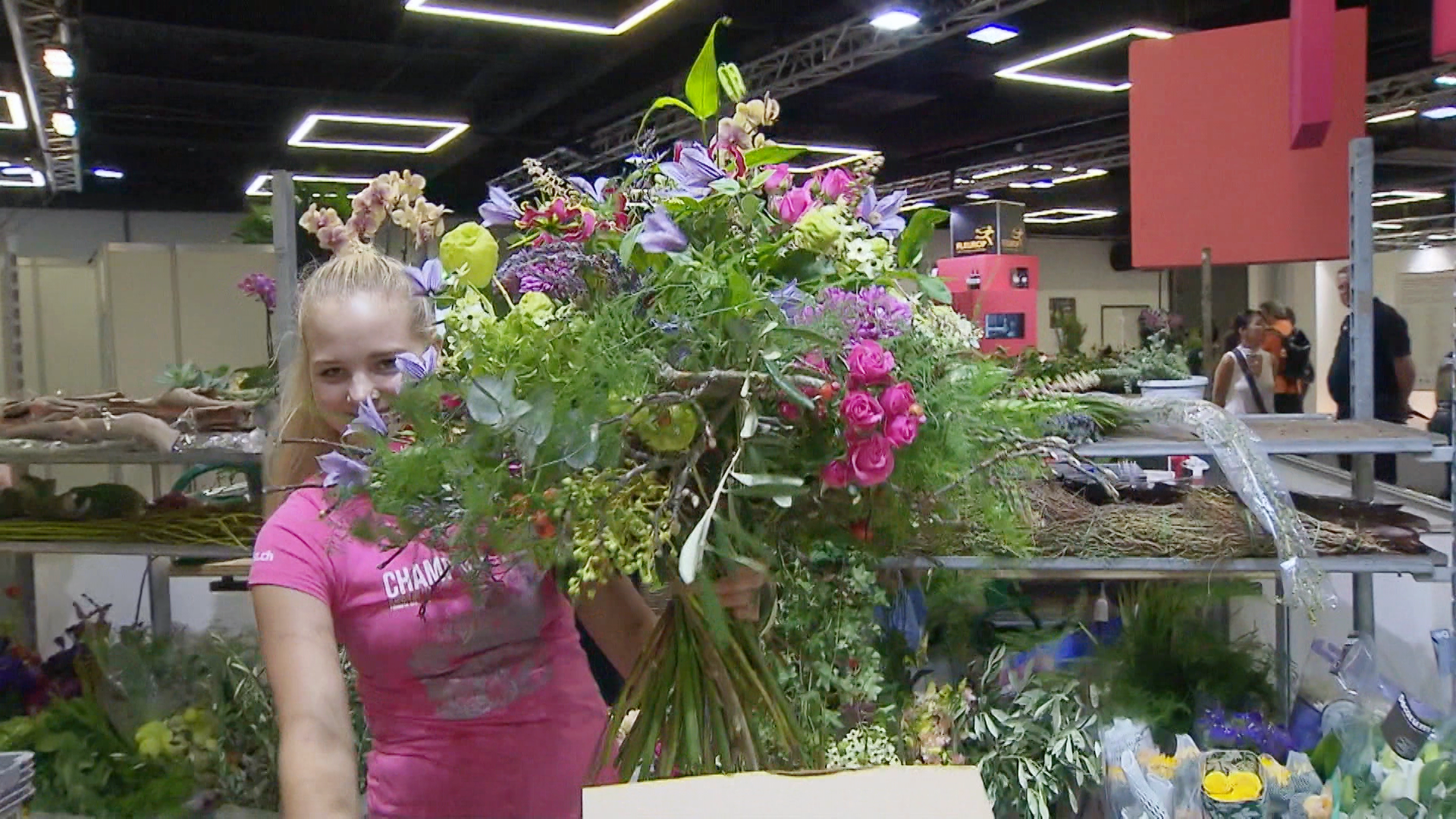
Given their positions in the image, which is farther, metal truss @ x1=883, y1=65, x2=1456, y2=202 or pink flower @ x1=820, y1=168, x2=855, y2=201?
metal truss @ x1=883, y1=65, x2=1456, y2=202

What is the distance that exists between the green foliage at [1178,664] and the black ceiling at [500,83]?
419 centimetres

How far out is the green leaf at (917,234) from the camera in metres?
0.88

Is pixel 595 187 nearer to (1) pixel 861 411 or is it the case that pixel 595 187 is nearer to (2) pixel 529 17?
(1) pixel 861 411

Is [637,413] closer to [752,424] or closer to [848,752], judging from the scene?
[752,424]

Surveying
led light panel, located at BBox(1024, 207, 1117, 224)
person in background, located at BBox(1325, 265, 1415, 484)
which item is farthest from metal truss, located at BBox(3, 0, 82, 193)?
led light panel, located at BBox(1024, 207, 1117, 224)

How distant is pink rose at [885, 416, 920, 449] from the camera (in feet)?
2.56

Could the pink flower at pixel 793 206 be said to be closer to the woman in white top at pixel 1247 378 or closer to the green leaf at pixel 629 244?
the green leaf at pixel 629 244

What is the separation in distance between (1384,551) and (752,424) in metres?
1.64

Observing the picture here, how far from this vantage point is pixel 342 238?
5.91 ft

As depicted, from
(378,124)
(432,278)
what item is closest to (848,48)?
(378,124)

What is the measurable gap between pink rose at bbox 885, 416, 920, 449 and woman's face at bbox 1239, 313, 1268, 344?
558 centimetres

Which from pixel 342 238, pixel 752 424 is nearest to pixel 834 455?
pixel 752 424

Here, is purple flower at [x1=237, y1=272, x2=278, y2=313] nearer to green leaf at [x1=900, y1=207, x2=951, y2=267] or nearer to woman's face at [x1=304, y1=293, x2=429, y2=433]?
woman's face at [x1=304, y1=293, x2=429, y2=433]

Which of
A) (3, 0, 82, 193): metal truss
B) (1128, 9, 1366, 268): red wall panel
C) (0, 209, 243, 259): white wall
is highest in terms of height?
(3, 0, 82, 193): metal truss
